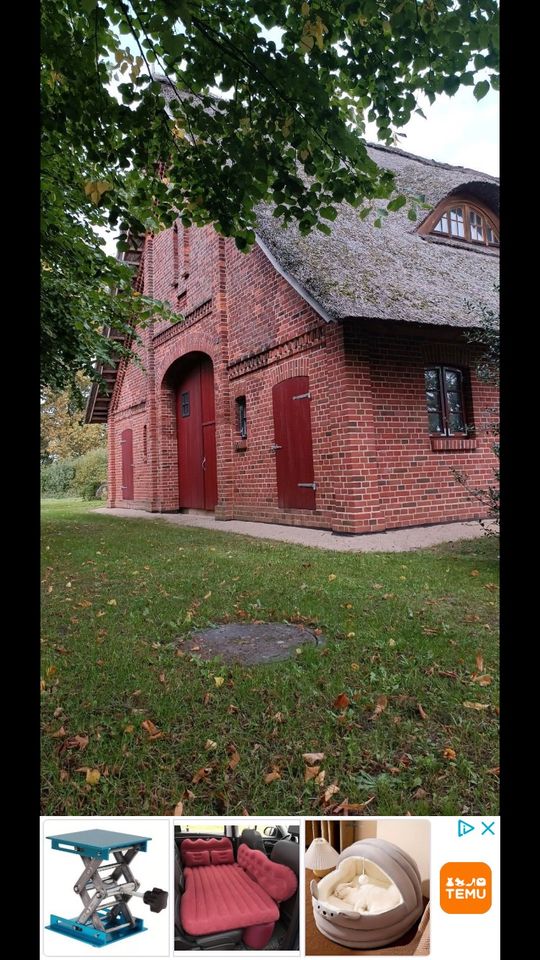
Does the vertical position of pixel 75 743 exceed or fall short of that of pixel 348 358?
it falls short

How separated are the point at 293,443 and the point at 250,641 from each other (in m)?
4.62

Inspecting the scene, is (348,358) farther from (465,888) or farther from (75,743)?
(465,888)

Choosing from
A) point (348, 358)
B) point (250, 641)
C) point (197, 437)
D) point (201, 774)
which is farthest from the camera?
point (197, 437)

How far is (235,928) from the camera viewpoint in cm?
100

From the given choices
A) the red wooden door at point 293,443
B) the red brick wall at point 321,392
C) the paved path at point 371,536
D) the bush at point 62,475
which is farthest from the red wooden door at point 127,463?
the red wooden door at point 293,443

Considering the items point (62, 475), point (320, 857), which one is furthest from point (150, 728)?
point (62, 475)

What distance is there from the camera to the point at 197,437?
11.3m

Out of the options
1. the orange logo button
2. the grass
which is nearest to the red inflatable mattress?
the orange logo button

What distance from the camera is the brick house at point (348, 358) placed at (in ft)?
20.9

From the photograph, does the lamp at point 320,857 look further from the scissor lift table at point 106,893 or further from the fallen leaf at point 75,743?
the fallen leaf at point 75,743
